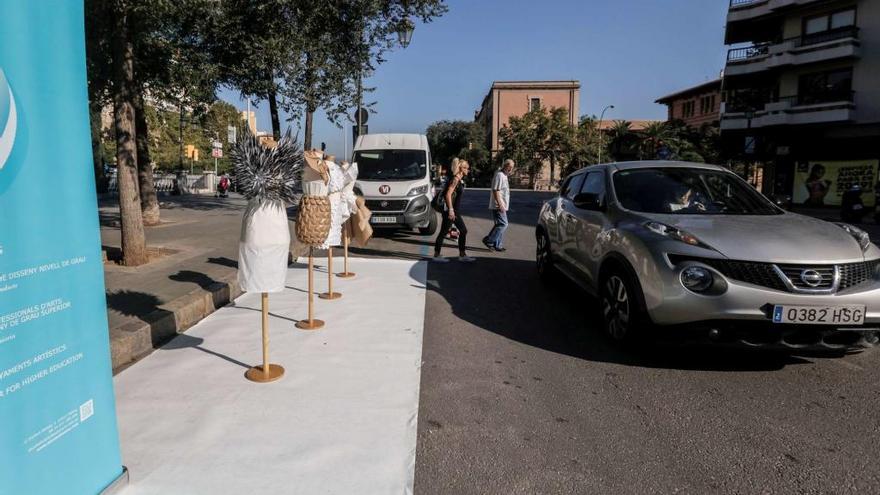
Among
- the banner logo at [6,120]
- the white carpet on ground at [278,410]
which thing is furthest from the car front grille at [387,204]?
the banner logo at [6,120]

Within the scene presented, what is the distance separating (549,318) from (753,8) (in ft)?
115

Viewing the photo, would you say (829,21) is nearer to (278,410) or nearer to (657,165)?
(657,165)

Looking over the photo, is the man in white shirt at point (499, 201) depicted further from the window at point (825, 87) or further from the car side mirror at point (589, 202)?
the window at point (825, 87)

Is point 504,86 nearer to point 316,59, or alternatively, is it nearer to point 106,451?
point 316,59

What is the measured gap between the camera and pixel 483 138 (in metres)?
80.7

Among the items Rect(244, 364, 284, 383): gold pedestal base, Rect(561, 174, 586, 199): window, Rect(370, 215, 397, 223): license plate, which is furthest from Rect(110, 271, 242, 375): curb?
Rect(370, 215, 397, 223): license plate

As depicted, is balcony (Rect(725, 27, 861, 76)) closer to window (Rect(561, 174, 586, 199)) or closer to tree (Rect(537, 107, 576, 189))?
tree (Rect(537, 107, 576, 189))

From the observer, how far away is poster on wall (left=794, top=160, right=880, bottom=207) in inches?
1064

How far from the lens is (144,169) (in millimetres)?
12125

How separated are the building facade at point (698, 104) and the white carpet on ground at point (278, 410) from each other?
208ft

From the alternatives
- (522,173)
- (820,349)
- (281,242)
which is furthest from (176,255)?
(522,173)

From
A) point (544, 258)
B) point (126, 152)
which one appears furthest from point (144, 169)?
point (544, 258)

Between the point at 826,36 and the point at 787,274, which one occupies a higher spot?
the point at 826,36

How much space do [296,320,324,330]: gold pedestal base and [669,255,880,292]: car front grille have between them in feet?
11.5
